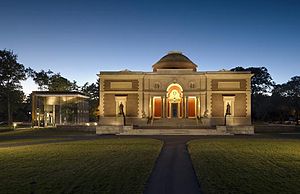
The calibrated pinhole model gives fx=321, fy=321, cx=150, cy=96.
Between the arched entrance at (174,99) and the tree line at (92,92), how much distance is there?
21115 mm

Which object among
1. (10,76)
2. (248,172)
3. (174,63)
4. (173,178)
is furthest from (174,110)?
(173,178)

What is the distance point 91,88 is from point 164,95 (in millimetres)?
45582

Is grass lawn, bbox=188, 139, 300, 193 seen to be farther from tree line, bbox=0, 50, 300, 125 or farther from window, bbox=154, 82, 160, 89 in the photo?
tree line, bbox=0, 50, 300, 125

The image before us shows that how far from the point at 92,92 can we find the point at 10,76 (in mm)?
33935

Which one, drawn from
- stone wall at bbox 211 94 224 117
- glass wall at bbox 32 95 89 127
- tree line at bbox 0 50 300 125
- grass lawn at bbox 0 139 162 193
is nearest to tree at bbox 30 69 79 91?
tree line at bbox 0 50 300 125

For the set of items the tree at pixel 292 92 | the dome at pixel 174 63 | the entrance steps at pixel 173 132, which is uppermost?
the dome at pixel 174 63

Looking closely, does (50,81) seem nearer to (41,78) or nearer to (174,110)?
(41,78)

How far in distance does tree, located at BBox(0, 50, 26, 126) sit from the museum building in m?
19.9

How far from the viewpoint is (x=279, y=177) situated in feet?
38.8

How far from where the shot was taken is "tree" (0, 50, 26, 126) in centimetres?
5741

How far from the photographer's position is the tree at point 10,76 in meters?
57.4

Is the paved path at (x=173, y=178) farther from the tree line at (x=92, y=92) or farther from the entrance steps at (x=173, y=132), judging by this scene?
the tree line at (x=92, y=92)

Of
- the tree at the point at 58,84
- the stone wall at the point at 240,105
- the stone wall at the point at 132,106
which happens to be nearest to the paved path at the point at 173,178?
the stone wall at the point at 132,106

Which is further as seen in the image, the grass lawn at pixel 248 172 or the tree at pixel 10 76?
the tree at pixel 10 76
